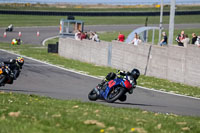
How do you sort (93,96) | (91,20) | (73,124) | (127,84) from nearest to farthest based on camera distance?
(73,124) < (127,84) < (93,96) < (91,20)

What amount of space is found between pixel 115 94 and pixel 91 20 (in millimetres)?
52120

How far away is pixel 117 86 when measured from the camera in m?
12.9

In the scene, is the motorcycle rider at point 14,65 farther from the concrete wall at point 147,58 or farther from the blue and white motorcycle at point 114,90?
the concrete wall at point 147,58

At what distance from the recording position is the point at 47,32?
5419 centimetres

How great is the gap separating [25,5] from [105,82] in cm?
5758

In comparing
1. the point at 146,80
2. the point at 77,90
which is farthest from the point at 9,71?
the point at 146,80

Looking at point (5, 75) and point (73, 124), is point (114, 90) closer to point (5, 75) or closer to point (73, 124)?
point (5, 75)

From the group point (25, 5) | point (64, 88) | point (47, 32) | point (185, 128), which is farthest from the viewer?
point (25, 5)

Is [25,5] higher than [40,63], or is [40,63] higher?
[25,5]

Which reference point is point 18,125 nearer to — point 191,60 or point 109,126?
point 109,126

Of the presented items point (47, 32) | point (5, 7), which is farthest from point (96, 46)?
point (5, 7)

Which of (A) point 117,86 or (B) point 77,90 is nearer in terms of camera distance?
(A) point 117,86

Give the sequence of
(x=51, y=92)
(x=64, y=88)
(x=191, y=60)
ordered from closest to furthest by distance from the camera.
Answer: (x=51, y=92), (x=64, y=88), (x=191, y=60)

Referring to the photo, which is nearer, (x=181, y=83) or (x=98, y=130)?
(x=98, y=130)
